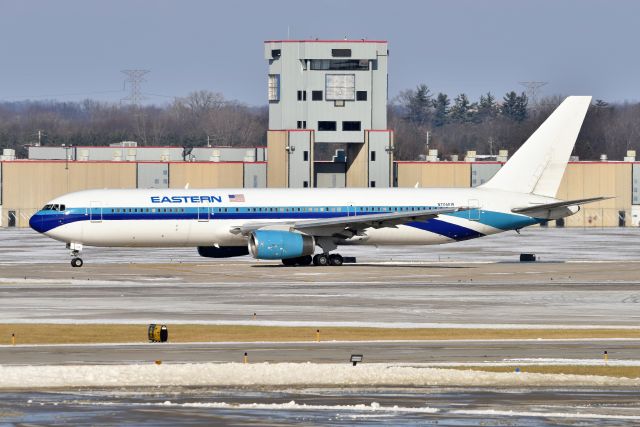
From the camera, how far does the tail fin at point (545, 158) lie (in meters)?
71.9

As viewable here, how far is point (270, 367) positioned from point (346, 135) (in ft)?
262

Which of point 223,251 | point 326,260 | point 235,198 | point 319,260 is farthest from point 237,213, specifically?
point 326,260

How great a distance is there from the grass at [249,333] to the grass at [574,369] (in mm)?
6439

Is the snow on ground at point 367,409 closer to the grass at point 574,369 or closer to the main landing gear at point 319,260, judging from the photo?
the grass at point 574,369

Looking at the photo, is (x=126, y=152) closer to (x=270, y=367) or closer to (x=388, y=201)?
(x=388, y=201)

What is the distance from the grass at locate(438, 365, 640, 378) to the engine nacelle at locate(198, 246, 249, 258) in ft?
126

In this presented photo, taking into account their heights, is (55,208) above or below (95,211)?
above

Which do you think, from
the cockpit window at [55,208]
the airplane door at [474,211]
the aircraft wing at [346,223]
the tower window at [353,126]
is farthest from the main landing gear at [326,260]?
the tower window at [353,126]

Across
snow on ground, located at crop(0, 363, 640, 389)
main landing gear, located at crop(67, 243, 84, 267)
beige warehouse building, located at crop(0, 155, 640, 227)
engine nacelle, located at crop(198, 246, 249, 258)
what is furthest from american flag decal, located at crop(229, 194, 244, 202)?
beige warehouse building, located at crop(0, 155, 640, 227)

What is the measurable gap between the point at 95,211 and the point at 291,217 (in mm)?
10653

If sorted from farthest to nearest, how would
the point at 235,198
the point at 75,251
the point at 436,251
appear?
1. the point at 436,251
2. the point at 235,198
3. the point at 75,251

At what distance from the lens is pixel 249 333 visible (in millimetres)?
40312

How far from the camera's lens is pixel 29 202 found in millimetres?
123250

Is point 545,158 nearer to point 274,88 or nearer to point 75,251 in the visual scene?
point 75,251
